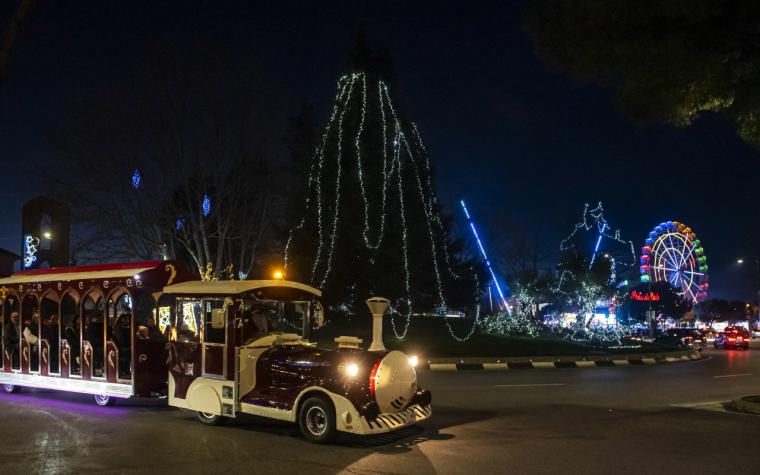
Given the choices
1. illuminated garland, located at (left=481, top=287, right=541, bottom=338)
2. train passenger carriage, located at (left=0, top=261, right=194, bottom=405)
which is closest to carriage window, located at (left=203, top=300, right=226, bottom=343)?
train passenger carriage, located at (left=0, top=261, right=194, bottom=405)

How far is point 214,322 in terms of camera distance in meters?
10.5

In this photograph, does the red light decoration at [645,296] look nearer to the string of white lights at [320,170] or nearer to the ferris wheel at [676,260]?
the ferris wheel at [676,260]

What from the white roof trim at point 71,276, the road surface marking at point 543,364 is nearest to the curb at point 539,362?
the road surface marking at point 543,364

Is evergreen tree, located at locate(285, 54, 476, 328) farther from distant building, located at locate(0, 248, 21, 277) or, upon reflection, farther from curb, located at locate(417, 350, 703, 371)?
distant building, located at locate(0, 248, 21, 277)

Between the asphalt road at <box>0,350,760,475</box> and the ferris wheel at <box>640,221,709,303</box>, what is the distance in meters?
39.8

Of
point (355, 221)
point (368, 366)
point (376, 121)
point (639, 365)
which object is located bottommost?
point (639, 365)

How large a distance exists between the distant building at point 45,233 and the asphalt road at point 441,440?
601 inches

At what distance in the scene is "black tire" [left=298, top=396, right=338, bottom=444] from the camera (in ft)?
30.0

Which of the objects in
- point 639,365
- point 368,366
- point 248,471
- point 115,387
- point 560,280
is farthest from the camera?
point 560,280

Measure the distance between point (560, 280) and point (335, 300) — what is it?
19.8m

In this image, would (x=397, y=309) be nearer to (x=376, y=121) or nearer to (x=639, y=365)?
(x=376, y=121)

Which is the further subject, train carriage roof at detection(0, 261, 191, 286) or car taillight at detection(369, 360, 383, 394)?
train carriage roof at detection(0, 261, 191, 286)

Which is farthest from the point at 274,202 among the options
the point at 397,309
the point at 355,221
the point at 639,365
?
the point at 639,365

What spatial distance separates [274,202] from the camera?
31.6 meters
